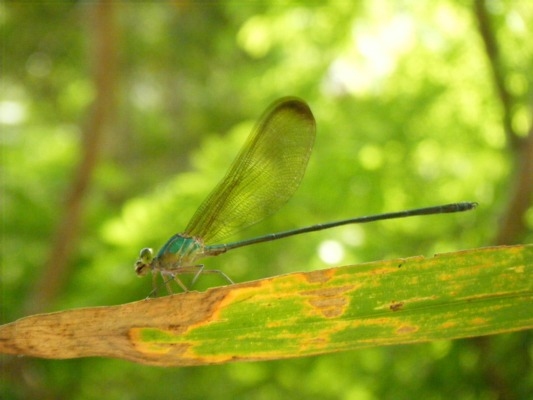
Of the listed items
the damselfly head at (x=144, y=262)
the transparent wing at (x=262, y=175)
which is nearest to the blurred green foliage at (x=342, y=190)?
the transparent wing at (x=262, y=175)

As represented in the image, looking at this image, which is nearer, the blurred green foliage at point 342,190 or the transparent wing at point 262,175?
the transparent wing at point 262,175

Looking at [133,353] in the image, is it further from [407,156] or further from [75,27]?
[75,27]

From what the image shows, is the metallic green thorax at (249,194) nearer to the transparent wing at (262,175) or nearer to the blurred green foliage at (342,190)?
the transparent wing at (262,175)

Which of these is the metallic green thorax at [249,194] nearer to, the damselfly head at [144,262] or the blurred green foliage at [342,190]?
the damselfly head at [144,262]

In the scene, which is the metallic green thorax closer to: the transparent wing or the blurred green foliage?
the transparent wing

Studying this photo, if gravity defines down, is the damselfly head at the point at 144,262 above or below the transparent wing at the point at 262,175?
below

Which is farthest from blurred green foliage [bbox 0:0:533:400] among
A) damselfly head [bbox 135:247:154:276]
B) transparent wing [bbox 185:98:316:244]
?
damselfly head [bbox 135:247:154:276]

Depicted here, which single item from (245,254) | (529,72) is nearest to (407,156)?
(529,72)
